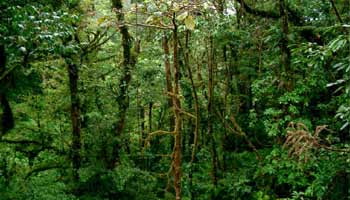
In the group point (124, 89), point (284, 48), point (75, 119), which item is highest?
point (284, 48)

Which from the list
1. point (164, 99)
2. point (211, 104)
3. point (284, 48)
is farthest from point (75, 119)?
point (284, 48)

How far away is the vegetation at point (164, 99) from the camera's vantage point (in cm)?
528

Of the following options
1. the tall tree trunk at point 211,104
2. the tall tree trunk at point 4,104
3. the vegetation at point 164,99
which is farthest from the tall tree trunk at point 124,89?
the tall tree trunk at point 4,104

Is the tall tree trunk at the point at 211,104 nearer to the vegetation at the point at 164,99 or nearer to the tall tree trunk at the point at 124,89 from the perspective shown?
the vegetation at the point at 164,99

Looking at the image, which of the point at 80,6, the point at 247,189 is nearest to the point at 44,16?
the point at 80,6

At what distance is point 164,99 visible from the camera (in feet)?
31.6

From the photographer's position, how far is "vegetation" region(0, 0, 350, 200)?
5.28 metres

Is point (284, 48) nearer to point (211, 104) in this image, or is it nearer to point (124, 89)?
point (211, 104)

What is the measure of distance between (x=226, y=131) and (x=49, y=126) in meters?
4.00

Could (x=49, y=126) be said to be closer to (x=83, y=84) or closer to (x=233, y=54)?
(x=83, y=84)

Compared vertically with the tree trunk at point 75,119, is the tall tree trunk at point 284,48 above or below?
above

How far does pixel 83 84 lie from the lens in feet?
26.3

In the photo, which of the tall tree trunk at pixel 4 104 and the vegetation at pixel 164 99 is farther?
the vegetation at pixel 164 99

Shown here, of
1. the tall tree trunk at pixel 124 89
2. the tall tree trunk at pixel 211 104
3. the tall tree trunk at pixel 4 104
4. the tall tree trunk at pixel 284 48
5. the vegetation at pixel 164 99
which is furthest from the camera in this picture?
the tall tree trunk at pixel 211 104
